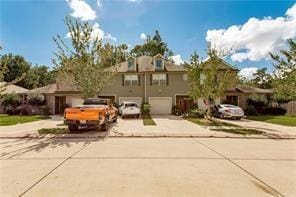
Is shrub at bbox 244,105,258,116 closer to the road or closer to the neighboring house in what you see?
the neighboring house

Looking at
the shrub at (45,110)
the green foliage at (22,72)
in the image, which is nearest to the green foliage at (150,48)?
the green foliage at (22,72)

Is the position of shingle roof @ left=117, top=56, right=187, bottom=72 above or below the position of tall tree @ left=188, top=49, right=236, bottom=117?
above

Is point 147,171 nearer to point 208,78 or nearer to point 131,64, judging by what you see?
point 208,78

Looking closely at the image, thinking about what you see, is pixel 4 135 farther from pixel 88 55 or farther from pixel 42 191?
pixel 42 191

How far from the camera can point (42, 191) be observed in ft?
17.5

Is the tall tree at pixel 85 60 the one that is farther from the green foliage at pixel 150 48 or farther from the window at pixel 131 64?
the green foliage at pixel 150 48

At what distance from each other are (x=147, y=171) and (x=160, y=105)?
85.2ft

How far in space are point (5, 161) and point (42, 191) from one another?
3577mm

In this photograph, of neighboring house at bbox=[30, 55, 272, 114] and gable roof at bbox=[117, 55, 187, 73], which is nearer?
neighboring house at bbox=[30, 55, 272, 114]

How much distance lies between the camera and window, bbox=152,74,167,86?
32688 millimetres

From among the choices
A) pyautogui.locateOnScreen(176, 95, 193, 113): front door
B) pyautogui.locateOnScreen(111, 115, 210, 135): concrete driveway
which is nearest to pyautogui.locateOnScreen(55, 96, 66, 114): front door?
pyautogui.locateOnScreen(176, 95, 193, 113): front door

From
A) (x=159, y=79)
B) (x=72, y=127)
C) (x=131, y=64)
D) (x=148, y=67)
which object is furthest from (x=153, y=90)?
(x=72, y=127)

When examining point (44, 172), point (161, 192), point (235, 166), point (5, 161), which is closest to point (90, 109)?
point (5, 161)

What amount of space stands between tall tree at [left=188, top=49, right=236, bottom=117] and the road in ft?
36.5
